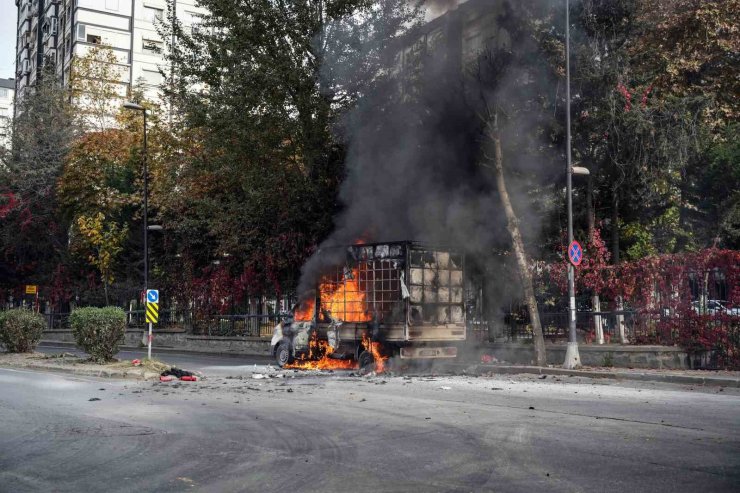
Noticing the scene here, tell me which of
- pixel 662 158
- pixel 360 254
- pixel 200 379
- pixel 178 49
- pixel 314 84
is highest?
pixel 178 49

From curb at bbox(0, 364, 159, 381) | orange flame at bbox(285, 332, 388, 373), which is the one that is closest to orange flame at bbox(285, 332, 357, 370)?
orange flame at bbox(285, 332, 388, 373)

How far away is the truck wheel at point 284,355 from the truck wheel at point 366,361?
2435mm

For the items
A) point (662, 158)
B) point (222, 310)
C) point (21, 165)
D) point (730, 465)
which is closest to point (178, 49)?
point (222, 310)

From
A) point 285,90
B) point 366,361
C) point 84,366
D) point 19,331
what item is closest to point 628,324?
point 366,361

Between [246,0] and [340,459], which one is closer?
[340,459]

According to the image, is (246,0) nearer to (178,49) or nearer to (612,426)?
(178,49)

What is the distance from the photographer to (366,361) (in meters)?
16.2

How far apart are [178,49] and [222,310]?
1040 centimetres

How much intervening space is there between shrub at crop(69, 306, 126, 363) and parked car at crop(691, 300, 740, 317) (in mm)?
13899

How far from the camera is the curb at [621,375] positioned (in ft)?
43.1

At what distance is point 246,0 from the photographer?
22750 mm

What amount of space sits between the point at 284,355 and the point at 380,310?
10.5 ft

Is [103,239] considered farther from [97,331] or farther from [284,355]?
[284,355]

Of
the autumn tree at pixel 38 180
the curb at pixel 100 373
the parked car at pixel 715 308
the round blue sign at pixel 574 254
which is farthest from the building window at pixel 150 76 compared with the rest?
the parked car at pixel 715 308
